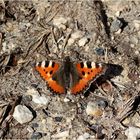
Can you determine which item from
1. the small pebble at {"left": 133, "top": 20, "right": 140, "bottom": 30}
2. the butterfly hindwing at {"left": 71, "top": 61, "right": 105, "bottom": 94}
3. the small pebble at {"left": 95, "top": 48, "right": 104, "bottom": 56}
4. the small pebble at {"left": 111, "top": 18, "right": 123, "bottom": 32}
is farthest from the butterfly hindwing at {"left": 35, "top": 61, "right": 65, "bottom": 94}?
the small pebble at {"left": 133, "top": 20, "right": 140, "bottom": 30}

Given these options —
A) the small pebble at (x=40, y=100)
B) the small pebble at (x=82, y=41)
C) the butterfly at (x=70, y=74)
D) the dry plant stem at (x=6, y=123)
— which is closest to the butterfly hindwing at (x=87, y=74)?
the butterfly at (x=70, y=74)

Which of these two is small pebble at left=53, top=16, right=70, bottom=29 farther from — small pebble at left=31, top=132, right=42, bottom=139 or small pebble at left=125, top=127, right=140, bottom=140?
small pebble at left=125, top=127, right=140, bottom=140

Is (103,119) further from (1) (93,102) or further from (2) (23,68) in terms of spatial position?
(2) (23,68)

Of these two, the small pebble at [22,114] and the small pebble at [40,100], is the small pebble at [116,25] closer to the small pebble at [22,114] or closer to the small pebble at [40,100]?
the small pebble at [40,100]

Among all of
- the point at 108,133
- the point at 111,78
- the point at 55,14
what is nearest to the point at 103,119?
the point at 108,133

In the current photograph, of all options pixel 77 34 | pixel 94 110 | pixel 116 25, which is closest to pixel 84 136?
pixel 94 110

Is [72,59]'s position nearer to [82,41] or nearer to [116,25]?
[82,41]

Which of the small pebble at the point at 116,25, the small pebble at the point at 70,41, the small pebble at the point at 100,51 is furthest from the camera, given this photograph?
the small pebble at the point at 116,25
